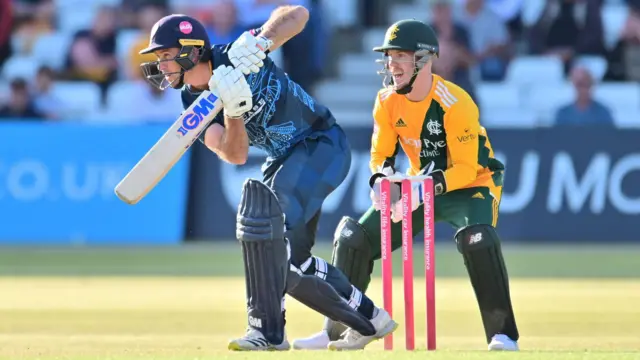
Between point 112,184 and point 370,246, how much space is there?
7518mm

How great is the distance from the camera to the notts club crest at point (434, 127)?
6738 mm

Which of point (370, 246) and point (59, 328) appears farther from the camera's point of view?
point (59, 328)

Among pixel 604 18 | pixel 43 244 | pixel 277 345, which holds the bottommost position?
pixel 43 244

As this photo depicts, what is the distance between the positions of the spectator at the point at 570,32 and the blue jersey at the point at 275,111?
9.98 m

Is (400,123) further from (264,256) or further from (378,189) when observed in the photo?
(264,256)

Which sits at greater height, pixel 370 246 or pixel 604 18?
pixel 604 18

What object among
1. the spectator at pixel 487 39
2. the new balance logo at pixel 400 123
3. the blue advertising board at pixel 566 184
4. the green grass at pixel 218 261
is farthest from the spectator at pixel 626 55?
the new balance logo at pixel 400 123

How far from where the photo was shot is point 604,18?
1659cm

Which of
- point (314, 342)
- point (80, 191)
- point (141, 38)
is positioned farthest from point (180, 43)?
point (141, 38)

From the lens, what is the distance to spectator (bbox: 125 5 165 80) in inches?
630

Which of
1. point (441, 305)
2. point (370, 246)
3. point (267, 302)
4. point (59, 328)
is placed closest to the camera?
point (267, 302)

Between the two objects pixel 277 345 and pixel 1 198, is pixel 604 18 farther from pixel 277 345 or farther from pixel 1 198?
pixel 277 345

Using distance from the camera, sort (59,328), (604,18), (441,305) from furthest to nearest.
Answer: (604,18)
(441,305)
(59,328)

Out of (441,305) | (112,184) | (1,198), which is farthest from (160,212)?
(441,305)
